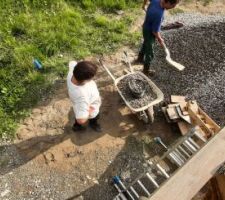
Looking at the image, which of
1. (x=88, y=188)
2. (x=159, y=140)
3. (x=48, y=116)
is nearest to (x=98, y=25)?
(x=48, y=116)

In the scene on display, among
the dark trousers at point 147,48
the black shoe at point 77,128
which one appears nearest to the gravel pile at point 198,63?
the dark trousers at point 147,48

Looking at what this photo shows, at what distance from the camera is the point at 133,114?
7617 mm

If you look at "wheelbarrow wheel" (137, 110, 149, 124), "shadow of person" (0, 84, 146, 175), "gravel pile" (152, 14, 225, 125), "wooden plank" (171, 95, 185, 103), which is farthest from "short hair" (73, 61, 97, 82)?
"gravel pile" (152, 14, 225, 125)

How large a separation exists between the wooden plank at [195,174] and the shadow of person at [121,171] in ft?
7.08

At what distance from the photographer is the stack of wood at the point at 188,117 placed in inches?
273

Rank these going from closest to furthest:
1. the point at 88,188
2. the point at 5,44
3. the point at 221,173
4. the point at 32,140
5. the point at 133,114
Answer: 1. the point at 221,173
2. the point at 88,188
3. the point at 32,140
4. the point at 133,114
5. the point at 5,44

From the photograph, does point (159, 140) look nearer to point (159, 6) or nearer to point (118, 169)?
point (118, 169)

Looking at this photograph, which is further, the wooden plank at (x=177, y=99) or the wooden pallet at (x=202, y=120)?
the wooden plank at (x=177, y=99)

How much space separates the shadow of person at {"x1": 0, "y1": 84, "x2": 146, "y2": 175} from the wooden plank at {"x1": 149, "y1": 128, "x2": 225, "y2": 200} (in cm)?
263

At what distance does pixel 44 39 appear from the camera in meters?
8.44

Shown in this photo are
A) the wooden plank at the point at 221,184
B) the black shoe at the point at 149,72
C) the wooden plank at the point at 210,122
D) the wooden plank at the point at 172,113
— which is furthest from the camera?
the black shoe at the point at 149,72

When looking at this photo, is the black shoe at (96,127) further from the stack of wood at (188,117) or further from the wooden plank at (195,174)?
the wooden plank at (195,174)

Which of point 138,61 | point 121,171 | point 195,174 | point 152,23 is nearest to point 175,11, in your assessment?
point 138,61

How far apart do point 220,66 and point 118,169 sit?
341cm
